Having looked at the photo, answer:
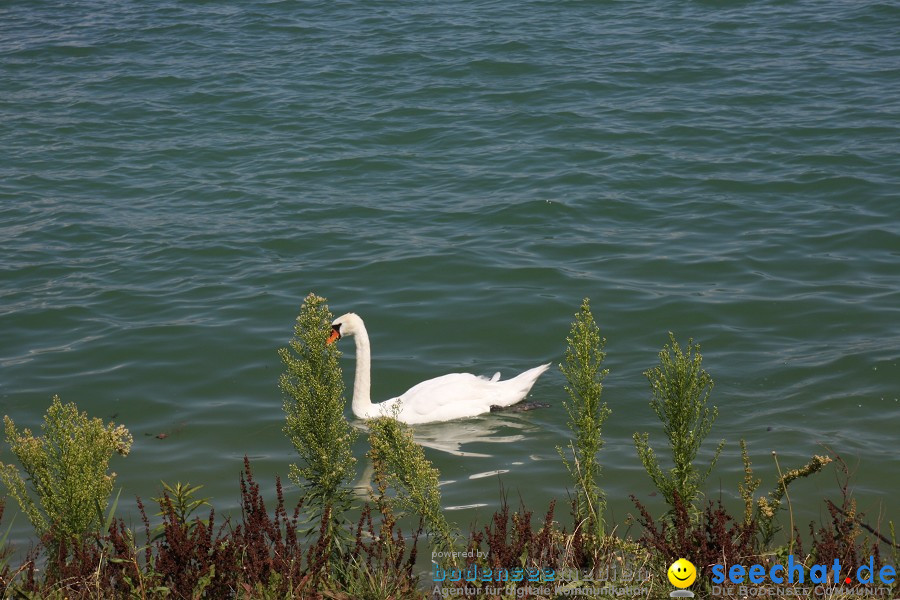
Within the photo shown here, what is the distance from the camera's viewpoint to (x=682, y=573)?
378 centimetres

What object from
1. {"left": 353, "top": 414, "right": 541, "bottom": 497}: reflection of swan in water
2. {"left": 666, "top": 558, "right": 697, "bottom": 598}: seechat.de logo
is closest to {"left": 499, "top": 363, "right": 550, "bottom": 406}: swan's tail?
{"left": 353, "top": 414, "right": 541, "bottom": 497}: reflection of swan in water

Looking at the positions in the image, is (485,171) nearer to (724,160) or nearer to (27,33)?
(724,160)

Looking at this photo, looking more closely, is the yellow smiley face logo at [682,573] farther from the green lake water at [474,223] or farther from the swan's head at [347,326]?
the swan's head at [347,326]

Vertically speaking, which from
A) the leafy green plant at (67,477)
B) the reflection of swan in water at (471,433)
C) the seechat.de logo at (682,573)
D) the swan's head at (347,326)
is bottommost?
the seechat.de logo at (682,573)

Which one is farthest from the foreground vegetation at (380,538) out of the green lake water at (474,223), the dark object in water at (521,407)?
the dark object in water at (521,407)

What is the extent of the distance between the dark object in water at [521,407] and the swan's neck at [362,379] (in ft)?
3.37

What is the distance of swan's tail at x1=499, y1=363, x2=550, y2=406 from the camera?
313 inches

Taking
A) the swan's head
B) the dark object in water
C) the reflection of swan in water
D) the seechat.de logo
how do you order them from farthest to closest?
the swan's head < the dark object in water < the reflection of swan in water < the seechat.de logo

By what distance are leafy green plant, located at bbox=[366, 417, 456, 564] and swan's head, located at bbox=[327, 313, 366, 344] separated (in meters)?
4.13

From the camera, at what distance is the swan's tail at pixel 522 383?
7.95m

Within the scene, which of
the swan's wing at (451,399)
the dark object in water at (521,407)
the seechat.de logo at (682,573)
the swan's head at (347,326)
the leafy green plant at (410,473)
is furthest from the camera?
the swan's head at (347,326)

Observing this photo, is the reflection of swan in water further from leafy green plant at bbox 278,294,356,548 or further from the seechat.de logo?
the seechat.de logo

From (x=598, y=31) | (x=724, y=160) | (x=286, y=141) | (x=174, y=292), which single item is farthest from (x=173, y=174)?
(x=598, y=31)

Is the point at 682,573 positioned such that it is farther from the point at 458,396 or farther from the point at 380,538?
the point at 458,396
